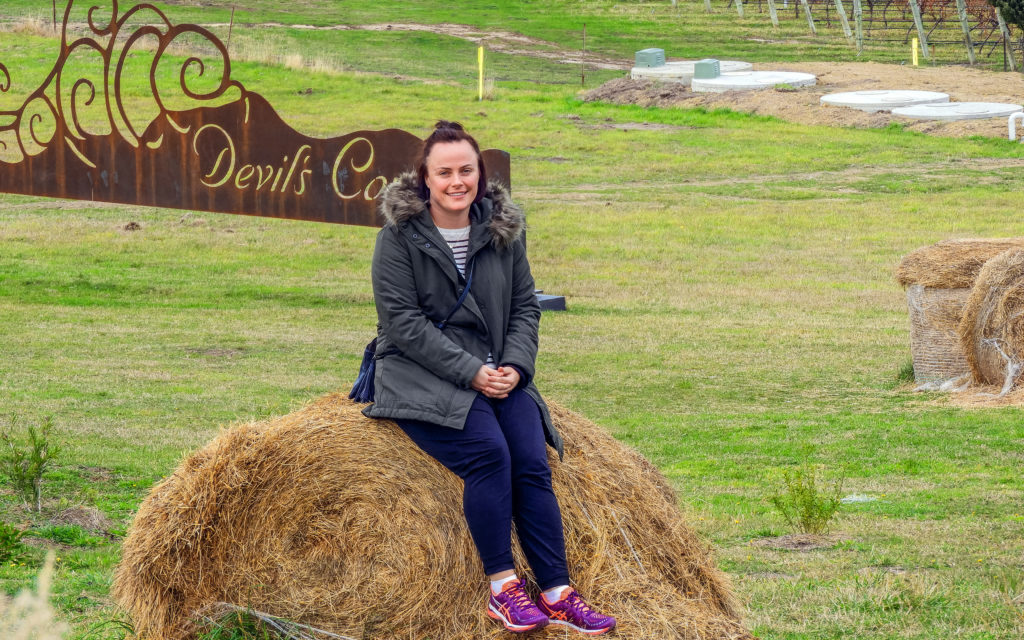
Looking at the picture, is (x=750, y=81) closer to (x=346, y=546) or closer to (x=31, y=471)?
(x=31, y=471)

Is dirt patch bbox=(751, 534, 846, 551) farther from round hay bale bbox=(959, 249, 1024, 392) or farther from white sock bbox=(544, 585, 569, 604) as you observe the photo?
round hay bale bbox=(959, 249, 1024, 392)

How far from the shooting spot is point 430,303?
4.82 meters

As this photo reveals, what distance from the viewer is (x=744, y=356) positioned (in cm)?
1434

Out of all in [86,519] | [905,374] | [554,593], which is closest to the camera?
[554,593]

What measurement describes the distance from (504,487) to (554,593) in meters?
0.39

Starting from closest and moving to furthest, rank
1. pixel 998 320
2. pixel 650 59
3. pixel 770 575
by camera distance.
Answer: pixel 770 575 < pixel 998 320 < pixel 650 59

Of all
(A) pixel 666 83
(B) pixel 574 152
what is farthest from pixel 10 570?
(A) pixel 666 83

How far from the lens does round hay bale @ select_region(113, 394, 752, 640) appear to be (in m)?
4.57

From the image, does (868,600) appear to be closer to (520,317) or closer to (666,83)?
(520,317)

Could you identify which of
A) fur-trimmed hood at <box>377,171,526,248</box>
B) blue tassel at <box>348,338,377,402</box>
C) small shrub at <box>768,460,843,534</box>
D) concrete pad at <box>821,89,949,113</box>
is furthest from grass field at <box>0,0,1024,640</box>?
concrete pad at <box>821,89,949,113</box>

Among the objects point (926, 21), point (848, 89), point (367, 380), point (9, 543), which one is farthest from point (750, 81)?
point (367, 380)

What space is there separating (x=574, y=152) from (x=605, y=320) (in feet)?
50.6

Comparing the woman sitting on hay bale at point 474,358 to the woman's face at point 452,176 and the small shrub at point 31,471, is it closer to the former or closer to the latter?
the woman's face at point 452,176

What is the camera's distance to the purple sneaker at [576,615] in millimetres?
4422
